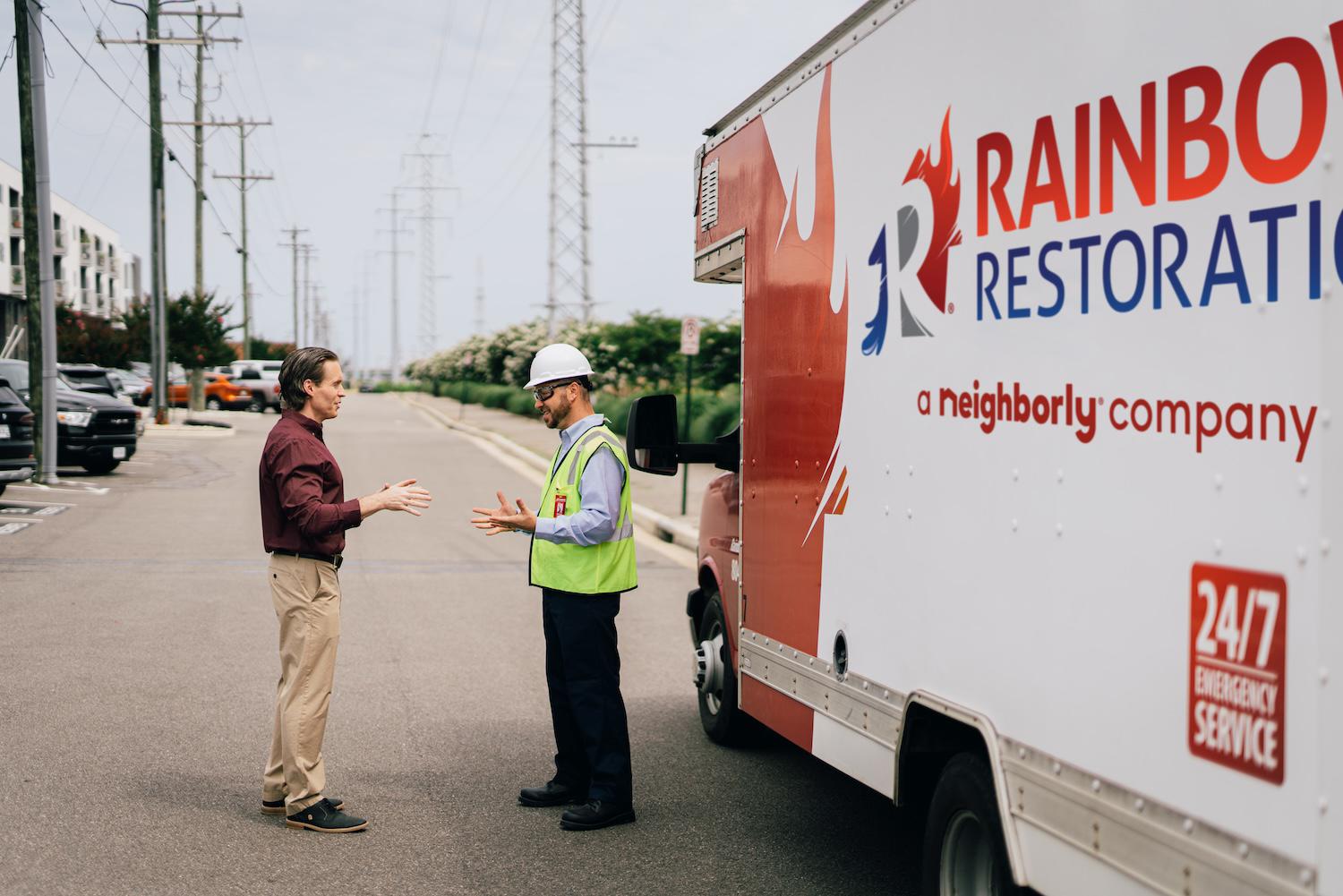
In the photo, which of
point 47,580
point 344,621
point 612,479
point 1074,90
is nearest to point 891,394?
point 1074,90

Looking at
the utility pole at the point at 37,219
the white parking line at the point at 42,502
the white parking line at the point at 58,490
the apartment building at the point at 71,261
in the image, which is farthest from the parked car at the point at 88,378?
the apartment building at the point at 71,261

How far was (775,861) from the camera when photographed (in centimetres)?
559

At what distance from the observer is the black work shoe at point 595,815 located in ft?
19.4

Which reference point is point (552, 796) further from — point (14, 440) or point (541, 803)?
point (14, 440)

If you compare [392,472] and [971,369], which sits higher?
[971,369]

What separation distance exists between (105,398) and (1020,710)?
23036 mm

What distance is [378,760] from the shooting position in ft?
23.0

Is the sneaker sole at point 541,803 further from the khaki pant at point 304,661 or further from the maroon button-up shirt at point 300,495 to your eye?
the maroon button-up shirt at point 300,495

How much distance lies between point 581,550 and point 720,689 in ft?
5.36

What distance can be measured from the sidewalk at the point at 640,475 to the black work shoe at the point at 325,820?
4.05 meters

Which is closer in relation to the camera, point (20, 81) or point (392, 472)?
point (20, 81)

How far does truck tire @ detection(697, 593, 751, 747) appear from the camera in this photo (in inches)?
275

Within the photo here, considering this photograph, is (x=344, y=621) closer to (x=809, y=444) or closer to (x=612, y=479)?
(x=612, y=479)

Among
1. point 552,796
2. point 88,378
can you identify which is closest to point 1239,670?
point 552,796
